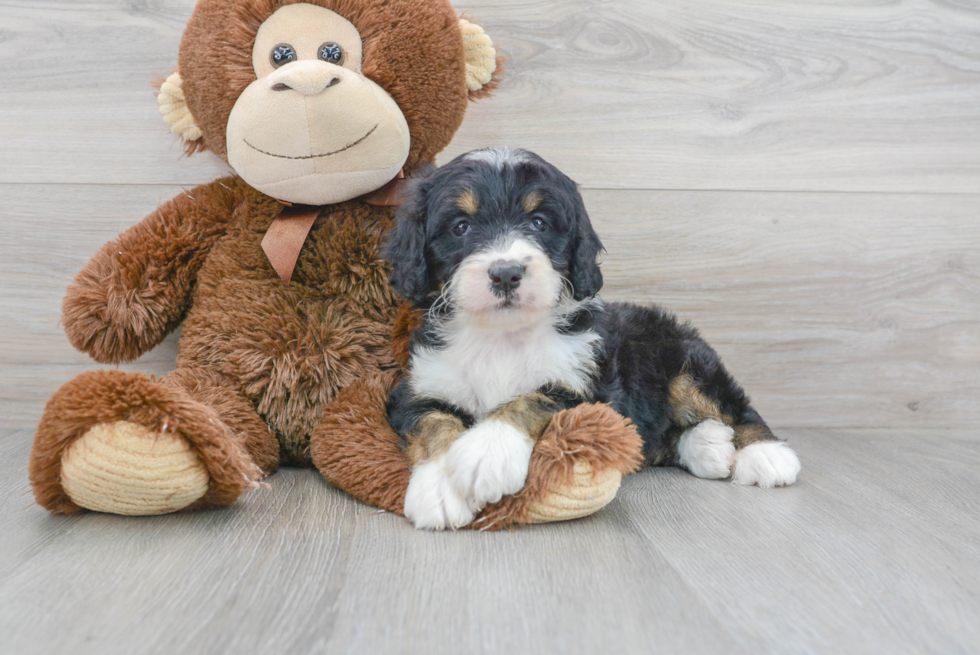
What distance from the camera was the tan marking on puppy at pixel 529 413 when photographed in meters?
1.86

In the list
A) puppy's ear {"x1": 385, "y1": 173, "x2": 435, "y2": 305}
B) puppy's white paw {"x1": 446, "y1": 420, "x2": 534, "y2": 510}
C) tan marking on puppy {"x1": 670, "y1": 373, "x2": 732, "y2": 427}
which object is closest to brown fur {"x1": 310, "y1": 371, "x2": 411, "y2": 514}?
puppy's white paw {"x1": 446, "y1": 420, "x2": 534, "y2": 510}

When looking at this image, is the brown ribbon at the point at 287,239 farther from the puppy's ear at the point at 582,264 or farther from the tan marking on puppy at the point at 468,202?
the puppy's ear at the point at 582,264

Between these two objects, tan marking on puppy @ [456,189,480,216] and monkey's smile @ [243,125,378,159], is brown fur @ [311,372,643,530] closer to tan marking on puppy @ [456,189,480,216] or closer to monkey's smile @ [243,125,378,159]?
tan marking on puppy @ [456,189,480,216]

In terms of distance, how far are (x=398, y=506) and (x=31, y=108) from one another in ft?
6.86

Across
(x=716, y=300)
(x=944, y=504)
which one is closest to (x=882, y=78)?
(x=716, y=300)

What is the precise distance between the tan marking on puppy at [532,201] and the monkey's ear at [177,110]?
117 cm

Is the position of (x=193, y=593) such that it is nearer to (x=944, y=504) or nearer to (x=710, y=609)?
Result: (x=710, y=609)

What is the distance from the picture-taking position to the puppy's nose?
1.73m

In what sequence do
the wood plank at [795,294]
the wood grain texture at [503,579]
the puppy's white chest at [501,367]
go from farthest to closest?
the wood plank at [795,294]
the puppy's white chest at [501,367]
the wood grain texture at [503,579]

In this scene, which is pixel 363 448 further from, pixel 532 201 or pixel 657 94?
pixel 657 94

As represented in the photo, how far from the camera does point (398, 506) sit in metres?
1.88

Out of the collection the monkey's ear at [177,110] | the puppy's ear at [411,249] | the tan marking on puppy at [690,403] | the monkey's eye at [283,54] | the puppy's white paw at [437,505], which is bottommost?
the tan marking on puppy at [690,403]

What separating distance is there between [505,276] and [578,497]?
1.83 feet

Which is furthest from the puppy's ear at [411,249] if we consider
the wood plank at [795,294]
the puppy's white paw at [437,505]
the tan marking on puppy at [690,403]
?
the wood plank at [795,294]
